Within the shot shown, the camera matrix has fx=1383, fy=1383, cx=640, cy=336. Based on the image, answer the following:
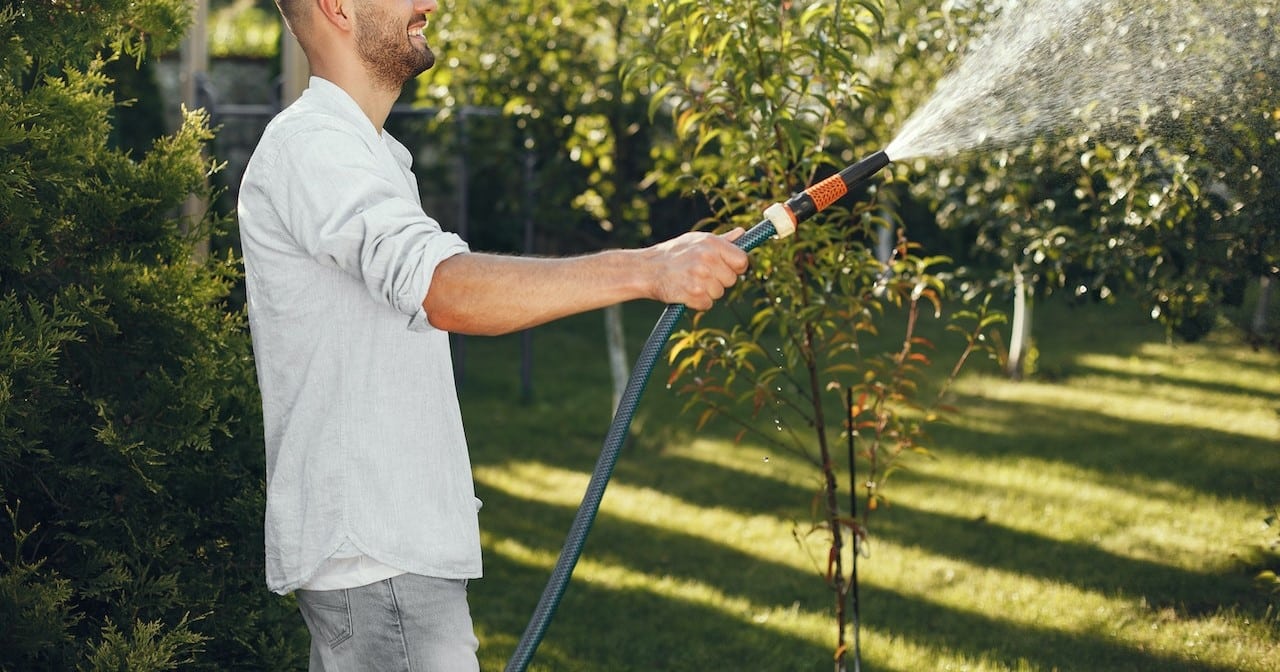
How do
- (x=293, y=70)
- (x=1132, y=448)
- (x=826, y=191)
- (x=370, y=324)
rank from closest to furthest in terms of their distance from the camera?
(x=370, y=324) < (x=826, y=191) < (x=1132, y=448) < (x=293, y=70)

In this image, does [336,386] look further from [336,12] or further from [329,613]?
[336,12]

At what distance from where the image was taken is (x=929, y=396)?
27.0ft

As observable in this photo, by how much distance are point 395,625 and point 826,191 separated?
0.93 metres

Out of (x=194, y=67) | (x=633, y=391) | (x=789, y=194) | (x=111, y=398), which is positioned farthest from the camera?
(x=194, y=67)

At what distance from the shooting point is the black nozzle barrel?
7.02 ft

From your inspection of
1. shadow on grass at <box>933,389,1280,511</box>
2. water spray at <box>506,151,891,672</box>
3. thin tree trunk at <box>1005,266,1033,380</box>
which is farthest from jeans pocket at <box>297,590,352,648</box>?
thin tree trunk at <box>1005,266,1033,380</box>

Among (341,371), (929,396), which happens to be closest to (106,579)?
(341,371)

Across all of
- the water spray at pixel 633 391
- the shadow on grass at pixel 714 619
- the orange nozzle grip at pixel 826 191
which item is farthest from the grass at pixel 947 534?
the orange nozzle grip at pixel 826 191

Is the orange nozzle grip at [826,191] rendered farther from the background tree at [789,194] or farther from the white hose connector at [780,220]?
the background tree at [789,194]

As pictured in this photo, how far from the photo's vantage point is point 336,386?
196 cm

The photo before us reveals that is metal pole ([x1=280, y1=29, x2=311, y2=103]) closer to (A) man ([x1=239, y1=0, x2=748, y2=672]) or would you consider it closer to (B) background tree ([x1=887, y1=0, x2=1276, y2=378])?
(B) background tree ([x1=887, y1=0, x2=1276, y2=378])

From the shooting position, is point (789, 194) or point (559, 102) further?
point (559, 102)

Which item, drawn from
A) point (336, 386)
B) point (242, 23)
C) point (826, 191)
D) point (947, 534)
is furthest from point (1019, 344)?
point (242, 23)

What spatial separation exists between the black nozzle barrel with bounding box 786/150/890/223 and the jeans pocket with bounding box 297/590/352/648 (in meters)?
0.88
